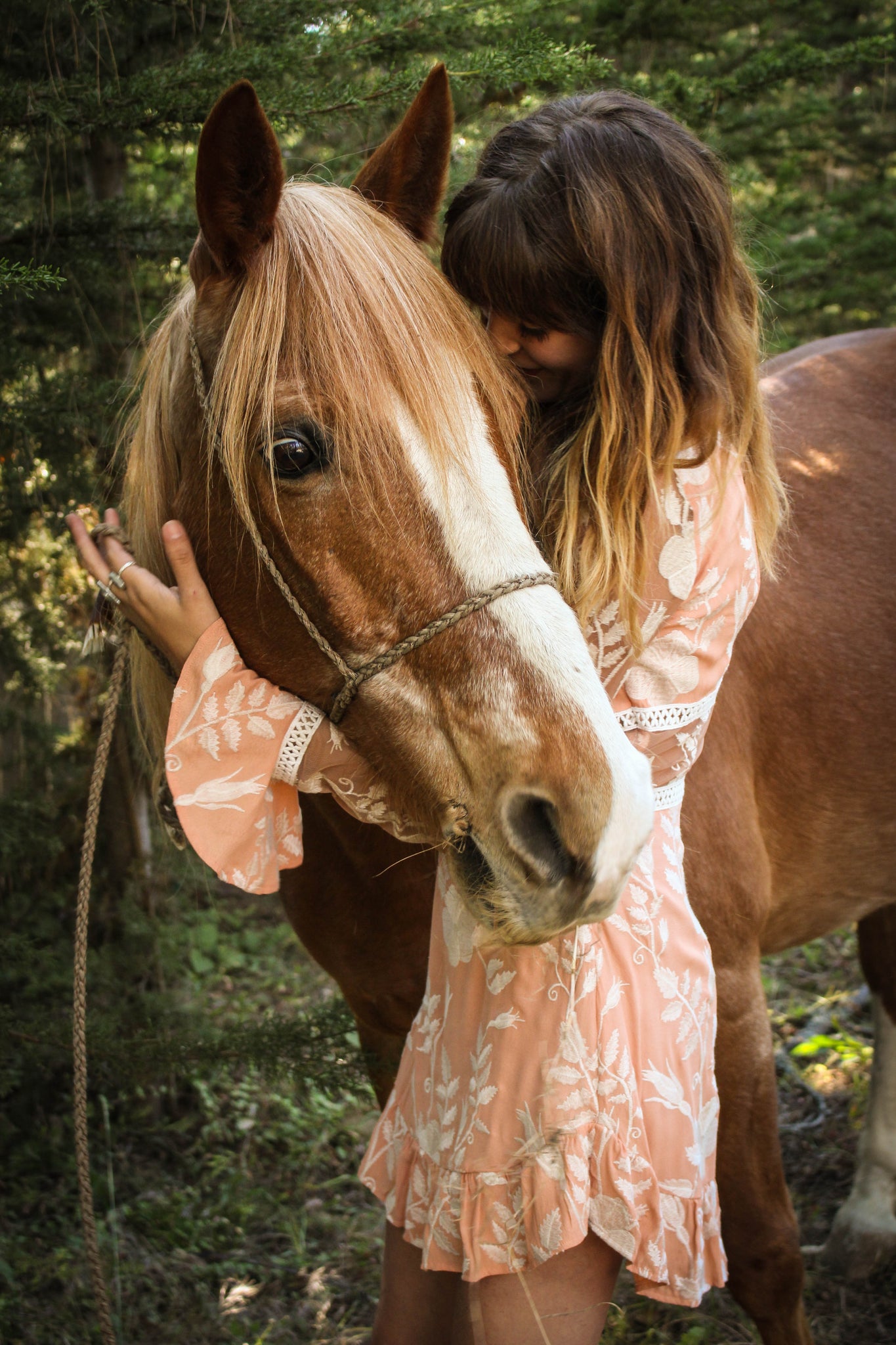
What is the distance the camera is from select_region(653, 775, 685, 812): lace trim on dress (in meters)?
1.25

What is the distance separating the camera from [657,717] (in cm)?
121

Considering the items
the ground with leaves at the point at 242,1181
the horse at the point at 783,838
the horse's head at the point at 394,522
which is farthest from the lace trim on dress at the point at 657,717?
the ground with leaves at the point at 242,1181

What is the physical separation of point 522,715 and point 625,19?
3.05m

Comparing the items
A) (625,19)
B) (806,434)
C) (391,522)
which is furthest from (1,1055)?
(625,19)

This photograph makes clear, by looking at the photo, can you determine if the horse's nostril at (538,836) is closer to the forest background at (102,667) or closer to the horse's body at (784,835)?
the horse's body at (784,835)

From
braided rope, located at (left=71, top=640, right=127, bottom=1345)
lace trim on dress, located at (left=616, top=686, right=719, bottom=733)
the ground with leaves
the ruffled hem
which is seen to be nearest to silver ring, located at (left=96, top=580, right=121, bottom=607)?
braided rope, located at (left=71, top=640, right=127, bottom=1345)

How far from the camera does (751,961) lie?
67.7 inches

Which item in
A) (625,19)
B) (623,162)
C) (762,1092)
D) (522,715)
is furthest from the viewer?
(625,19)

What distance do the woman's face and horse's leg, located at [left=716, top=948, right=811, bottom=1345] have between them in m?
1.00

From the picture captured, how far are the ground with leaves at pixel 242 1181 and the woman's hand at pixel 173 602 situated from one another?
3.87 ft

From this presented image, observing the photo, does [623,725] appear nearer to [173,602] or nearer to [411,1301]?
[173,602]

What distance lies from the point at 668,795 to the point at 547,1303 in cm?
61

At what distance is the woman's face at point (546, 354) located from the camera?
1380 millimetres

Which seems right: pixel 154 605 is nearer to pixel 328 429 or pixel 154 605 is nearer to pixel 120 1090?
pixel 328 429
